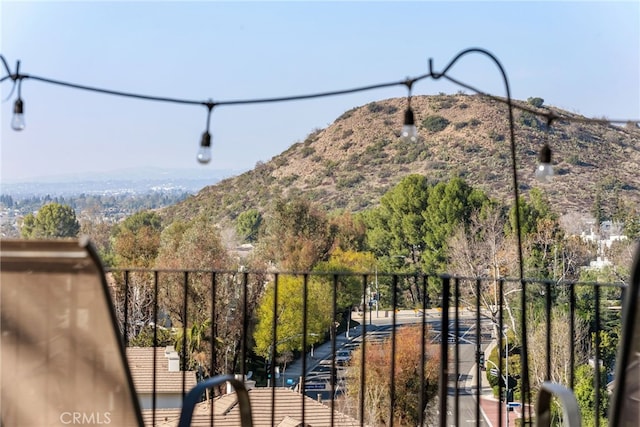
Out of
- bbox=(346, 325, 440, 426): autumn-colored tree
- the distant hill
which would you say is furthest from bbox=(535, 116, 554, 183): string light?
the distant hill

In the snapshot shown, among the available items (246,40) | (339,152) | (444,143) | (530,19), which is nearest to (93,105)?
(246,40)

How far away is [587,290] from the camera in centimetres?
2748

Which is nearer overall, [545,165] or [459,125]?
[545,165]

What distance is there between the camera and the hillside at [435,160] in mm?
35000

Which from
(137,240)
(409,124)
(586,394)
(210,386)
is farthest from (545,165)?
(137,240)

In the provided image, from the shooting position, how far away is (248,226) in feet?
122

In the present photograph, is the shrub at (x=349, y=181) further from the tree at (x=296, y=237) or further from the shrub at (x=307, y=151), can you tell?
the shrub at (x=307, y=151)

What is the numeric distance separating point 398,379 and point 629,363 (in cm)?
2120

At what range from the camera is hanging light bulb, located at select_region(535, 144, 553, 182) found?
2.85 metres

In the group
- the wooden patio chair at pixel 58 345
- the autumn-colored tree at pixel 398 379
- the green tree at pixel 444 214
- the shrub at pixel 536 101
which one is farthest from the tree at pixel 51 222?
the wooden patio chair at pixel 58 345

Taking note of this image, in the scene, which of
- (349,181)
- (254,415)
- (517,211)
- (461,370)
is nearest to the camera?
(517,211)

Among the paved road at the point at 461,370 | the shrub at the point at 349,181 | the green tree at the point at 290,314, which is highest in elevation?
the shrub at the point at 349,181

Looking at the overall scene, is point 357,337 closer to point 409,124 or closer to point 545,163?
point 545,163

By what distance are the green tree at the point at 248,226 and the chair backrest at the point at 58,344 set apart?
35567 mm
